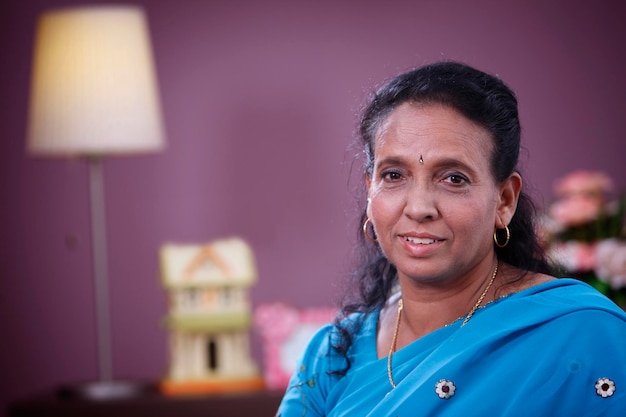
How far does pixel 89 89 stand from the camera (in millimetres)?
3639

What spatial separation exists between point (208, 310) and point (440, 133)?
2003mm

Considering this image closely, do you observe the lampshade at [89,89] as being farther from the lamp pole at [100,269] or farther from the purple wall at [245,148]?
the purple wall at [245,148]

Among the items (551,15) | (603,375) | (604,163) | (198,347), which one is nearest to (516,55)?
(551,15)

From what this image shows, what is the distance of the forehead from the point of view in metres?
1.83

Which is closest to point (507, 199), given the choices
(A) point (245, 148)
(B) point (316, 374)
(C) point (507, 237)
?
(C) point (507, 237)

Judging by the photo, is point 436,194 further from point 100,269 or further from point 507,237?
point 100,269

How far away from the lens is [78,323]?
4156mm

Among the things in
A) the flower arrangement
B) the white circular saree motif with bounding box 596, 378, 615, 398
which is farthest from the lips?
the flower arrangement

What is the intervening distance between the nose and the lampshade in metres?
1.95

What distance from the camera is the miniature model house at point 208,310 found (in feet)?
12.1

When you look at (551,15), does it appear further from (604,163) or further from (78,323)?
(78,323)

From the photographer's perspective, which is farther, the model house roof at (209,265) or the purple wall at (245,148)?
the purple wall at (245,148)

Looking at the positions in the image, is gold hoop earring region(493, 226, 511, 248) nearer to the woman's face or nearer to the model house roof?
the woman's face

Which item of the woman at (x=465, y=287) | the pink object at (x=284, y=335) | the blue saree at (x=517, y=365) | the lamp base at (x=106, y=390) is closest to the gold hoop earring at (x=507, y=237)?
the woman at (x=465, y=287)
